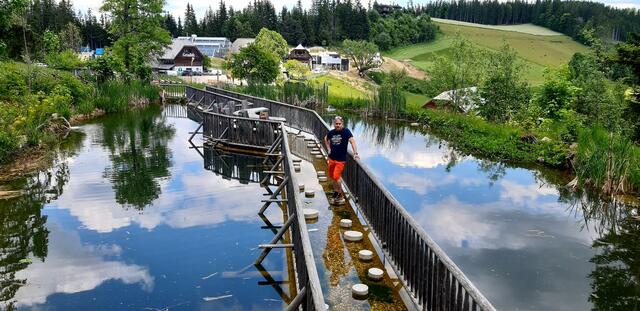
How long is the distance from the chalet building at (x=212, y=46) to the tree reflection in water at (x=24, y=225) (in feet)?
288

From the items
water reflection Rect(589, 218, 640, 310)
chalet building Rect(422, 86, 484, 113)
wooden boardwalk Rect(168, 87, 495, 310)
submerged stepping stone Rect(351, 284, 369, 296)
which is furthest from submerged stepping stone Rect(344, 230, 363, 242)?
chalet building Rect(422, 86, 484, 113)

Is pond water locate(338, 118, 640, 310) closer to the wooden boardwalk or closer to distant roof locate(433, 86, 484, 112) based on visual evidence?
the wooden boardwalk

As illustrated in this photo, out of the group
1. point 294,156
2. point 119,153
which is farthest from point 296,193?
point 119,153

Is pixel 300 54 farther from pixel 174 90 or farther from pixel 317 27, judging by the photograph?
pixel 174 90

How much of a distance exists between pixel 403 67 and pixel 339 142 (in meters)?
78.6

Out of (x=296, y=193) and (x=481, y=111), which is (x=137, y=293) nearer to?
(x=296, y=193)

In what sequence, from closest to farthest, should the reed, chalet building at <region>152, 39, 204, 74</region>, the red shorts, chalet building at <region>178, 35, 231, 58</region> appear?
the red shorts, the reed, chalet building at <region>152, 39, 204, 74</region>, chalet building at <region>178, 35, 231, 58</region>

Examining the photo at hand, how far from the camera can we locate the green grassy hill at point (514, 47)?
3777 inches

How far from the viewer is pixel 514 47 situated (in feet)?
331

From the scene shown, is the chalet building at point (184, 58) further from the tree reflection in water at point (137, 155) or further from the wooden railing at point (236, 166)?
the wooden railing at point (236, 166)

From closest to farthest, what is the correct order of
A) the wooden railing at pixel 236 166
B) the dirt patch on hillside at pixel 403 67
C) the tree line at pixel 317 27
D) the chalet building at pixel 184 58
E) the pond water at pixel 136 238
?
the pond water at pixel 136 238
the wooden railing at pixel 236 166
the chalet building at pixel 184 58
the dirt patch on hillside at pixel 403 67
the tree line at pixel 317 27

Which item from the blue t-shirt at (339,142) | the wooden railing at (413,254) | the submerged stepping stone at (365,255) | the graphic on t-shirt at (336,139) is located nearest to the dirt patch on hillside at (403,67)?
the blue t-shirt at (339,142)

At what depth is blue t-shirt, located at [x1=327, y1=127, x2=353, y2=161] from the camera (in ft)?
32.5

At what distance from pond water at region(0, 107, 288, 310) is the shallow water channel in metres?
0.03
